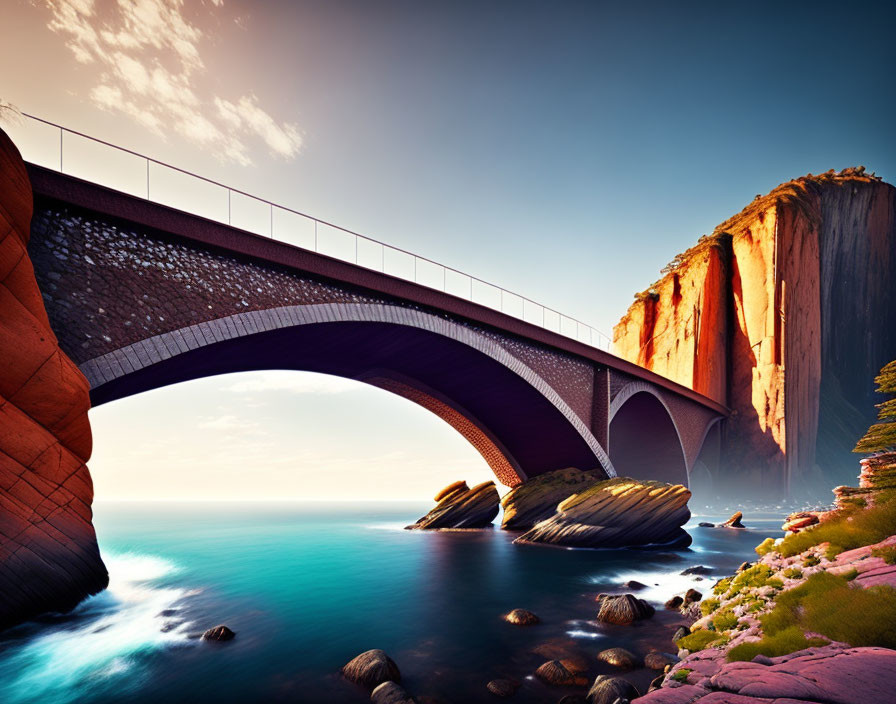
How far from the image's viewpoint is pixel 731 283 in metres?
50.8

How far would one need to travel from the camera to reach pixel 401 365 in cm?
→ 2620

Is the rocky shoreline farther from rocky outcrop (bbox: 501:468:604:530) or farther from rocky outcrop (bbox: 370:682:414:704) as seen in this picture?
rocky outcrop (bbox: 501:468:604:530)

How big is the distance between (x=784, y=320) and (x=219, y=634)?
52.8 meters

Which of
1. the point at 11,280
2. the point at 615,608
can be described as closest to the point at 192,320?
the point at 11,280

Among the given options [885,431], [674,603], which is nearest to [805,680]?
[885,431]

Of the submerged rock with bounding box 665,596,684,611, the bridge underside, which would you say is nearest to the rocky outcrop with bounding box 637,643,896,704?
the submerged rock with bounding box 665,596,684,611

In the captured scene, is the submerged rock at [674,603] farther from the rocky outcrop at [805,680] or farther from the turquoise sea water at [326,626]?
the rocky outcrop at [805,680]

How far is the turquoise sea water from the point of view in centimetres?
791

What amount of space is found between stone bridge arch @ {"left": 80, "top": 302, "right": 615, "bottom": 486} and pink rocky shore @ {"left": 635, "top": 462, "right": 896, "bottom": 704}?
42.1 ft

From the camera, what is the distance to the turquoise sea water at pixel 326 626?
7.91 meters

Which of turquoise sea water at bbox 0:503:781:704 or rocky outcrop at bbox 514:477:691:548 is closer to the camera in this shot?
turquoise sea water at bbox 0:503:781:704

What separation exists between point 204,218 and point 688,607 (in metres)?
16.9

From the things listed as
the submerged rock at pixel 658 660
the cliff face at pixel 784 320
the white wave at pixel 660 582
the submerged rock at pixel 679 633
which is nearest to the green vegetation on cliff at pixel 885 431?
the submerged rock at pixel 679 633

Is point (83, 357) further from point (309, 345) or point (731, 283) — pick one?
point (731, 283)
